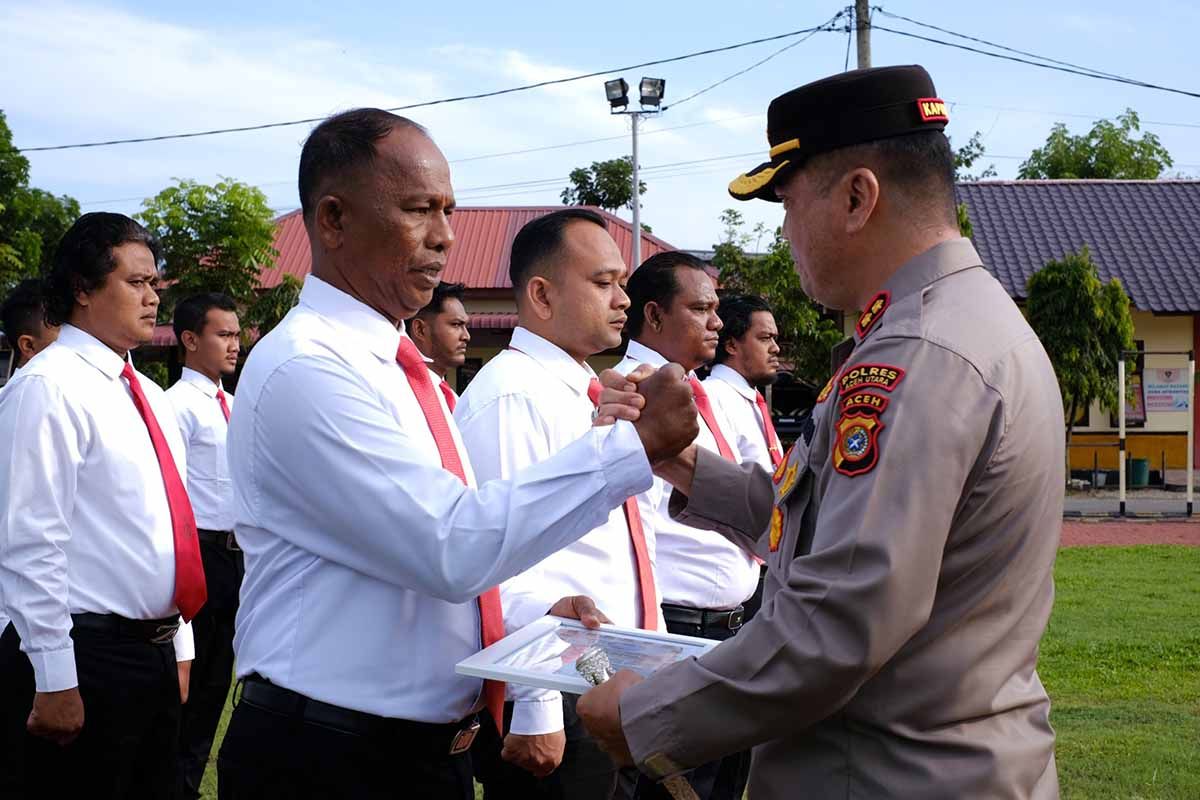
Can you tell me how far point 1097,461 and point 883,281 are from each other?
21.1 metres

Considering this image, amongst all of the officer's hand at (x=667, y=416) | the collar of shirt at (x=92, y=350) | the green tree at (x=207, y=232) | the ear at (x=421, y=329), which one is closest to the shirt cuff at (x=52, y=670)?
the collar of shirt at (x=92, y=350)

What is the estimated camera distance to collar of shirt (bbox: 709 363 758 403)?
6500 millimetres

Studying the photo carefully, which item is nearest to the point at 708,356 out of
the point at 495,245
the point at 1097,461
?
the point at 1097,461

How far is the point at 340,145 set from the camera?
255 cm

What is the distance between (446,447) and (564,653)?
516 millimetres

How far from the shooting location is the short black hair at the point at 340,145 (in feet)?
8.29

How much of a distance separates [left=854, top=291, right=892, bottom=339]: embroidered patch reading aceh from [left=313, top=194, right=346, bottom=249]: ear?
114 cm

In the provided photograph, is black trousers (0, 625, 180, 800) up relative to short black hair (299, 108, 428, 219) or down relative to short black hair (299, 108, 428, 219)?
down

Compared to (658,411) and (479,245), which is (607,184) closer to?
(479,245)

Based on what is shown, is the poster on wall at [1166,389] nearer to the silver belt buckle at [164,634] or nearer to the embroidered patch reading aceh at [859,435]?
the silver belt buckle at [164,634]

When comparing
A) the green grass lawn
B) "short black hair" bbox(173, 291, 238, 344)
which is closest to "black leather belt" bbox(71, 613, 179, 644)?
the green grass lawn

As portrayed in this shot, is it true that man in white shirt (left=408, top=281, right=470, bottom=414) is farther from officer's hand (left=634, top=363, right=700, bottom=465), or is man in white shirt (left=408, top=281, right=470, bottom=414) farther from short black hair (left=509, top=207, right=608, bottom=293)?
officer's hand (left=634, top=363, right=700, bottom=465)

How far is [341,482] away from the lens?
2236 millimetres

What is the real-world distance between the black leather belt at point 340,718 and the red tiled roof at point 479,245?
75.9 feet
